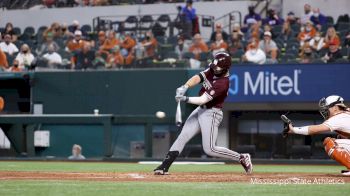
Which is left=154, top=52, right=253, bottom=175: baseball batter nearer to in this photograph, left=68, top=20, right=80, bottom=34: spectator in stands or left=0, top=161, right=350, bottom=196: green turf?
left=0, top=161, right=350, bottom=196: green turf

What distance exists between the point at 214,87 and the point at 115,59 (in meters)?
9.95

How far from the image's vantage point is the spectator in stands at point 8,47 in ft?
72.3

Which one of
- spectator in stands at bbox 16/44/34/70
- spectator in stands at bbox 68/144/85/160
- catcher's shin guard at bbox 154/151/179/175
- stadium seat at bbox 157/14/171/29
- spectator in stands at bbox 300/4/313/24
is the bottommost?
spectator in stands at bbox 68/144/85/160

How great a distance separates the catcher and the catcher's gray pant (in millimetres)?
962

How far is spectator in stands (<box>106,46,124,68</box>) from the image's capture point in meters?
20.4

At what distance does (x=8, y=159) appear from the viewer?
19.0m

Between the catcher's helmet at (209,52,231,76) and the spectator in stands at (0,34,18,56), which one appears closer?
the catcher's helmet at (209,52,231,76)

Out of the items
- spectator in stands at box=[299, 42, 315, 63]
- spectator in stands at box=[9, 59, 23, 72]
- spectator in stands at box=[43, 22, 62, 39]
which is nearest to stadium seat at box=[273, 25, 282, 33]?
spectator in stands at box=[299, 42, 315, 63]

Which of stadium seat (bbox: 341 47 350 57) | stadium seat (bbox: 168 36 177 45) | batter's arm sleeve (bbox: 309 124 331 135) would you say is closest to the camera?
batter's arm sleeve (bbox: 309 124 331 135)

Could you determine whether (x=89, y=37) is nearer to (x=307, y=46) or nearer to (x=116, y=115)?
(x=116, y=115)

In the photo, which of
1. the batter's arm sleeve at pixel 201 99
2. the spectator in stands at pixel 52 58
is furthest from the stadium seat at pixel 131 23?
the batter's arm sleeve at pixel 201 99

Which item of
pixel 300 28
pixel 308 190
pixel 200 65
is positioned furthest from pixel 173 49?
pixel 308 190

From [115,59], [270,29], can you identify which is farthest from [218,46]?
[115,59]

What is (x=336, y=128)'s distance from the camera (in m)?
10.4
